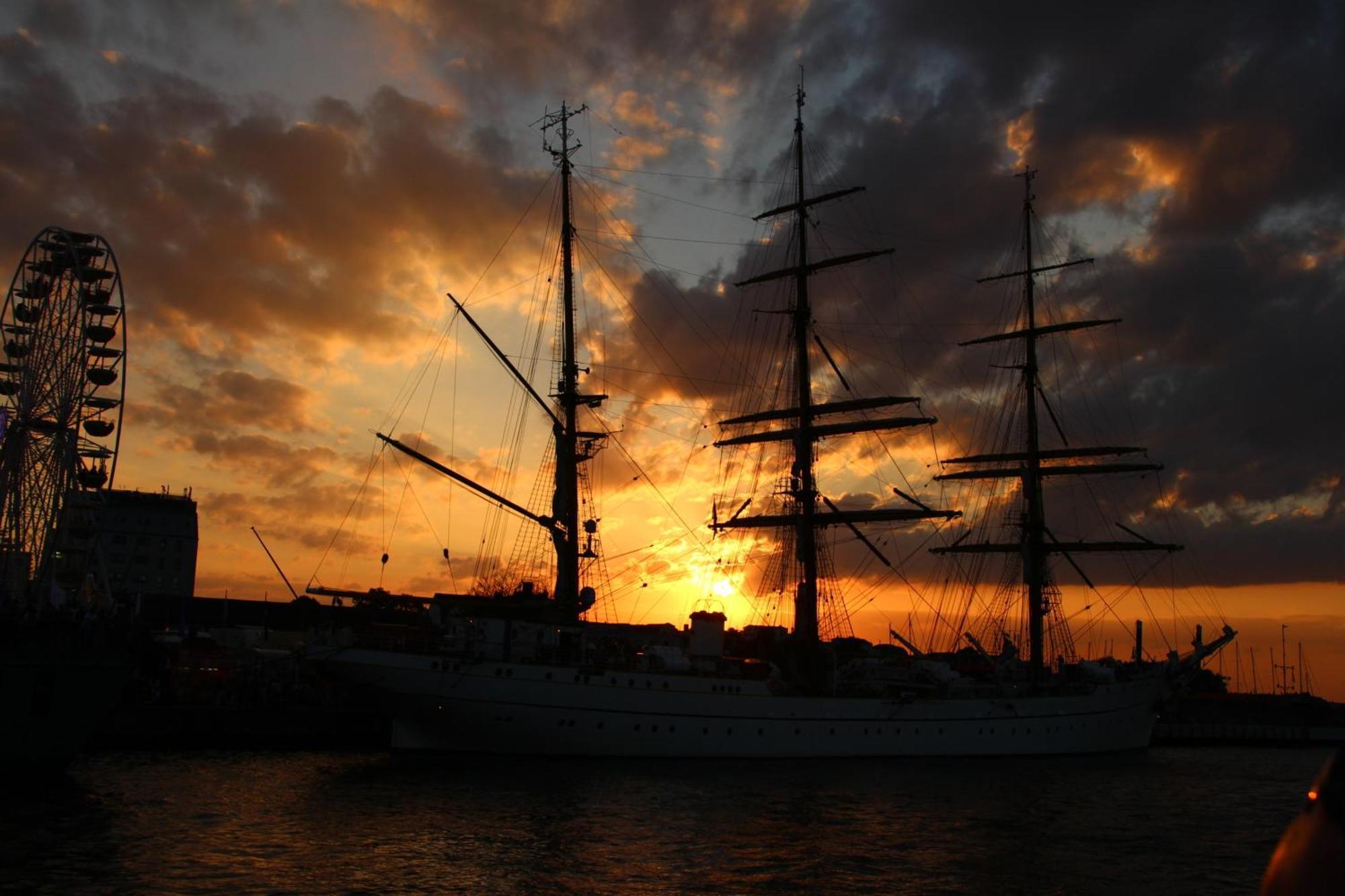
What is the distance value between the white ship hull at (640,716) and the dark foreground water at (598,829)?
118 cm

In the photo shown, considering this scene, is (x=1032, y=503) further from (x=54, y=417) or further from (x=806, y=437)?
(x=54, y=417)

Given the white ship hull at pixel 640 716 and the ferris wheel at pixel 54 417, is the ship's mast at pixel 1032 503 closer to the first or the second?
the white ship hull at pixel 640 716

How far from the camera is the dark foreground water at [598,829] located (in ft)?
82.5

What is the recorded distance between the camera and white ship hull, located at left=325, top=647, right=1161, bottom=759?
43438 mm

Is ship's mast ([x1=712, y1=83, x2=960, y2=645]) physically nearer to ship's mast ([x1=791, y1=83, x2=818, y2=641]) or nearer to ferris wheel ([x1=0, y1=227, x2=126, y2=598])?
ship's mast ([x1=791, y1=83, x2=818, y2=641])

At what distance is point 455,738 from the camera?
146 feet

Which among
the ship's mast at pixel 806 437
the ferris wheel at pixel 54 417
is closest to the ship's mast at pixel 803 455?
the ship's mast at pixel 806 437

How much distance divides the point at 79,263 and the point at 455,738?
85.8ft

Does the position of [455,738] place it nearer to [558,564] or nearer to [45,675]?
[558,564]

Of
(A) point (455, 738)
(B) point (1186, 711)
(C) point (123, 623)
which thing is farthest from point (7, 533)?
(B) point (1186, 711)

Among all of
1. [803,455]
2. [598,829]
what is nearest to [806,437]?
[803,455]

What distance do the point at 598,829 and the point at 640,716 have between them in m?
15.1

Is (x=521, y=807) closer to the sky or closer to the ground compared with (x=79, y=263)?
closer to the ground

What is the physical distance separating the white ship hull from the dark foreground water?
1180 millimetres
